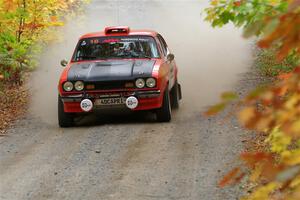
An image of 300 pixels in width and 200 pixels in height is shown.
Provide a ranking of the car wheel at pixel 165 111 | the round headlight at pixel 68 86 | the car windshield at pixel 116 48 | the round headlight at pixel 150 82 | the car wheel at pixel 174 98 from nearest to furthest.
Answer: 1. the round headlight at pixel 150 82
2. the round headlight at pixel 68 86
3. the car wheel at pixel 165 111
4. the car windshield at pixel 116 48
5. the car wheel at pixel 174 98

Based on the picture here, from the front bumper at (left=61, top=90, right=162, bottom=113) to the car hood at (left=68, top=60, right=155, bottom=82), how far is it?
0.95 feet

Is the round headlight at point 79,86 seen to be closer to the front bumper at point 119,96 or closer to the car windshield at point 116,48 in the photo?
the front bumper at point 119,96

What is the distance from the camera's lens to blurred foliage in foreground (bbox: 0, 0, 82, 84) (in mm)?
13914

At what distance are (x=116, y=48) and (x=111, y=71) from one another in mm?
1065

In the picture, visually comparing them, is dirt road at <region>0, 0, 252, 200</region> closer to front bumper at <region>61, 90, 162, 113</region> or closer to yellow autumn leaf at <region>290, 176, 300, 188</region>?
front bumper at <region>61, 90, 162, 113</region>

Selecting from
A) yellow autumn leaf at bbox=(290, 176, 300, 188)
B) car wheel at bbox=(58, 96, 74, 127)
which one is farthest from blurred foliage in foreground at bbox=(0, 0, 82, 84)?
yellow autumn leaf at bbox=(290, 176, 300, 188)

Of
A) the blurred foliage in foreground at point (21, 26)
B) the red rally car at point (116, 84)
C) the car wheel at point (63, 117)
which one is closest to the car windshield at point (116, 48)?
the red rally car at point (116, 84)

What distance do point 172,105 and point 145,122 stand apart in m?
1.55

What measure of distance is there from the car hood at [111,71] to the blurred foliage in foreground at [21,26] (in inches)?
127

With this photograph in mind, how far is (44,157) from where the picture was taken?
9.12 meters

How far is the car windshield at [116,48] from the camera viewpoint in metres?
11.8

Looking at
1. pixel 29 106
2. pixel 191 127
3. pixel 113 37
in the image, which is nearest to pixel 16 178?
pixel 191 127

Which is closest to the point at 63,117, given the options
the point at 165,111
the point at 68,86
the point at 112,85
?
the point at 68,86

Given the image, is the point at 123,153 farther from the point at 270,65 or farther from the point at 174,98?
the point at 270,65
